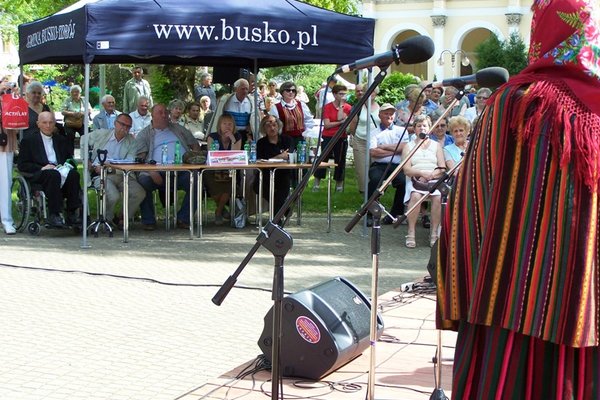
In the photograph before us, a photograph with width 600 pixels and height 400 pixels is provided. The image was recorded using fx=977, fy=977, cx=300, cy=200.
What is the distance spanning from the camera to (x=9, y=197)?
11.1 metres

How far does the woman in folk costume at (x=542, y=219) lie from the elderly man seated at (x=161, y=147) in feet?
27.4

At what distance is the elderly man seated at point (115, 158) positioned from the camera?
441 inches

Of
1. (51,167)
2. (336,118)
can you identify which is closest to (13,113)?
(51,167)

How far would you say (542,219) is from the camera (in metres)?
3.22

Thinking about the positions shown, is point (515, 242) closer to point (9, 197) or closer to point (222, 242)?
point (222, 242)

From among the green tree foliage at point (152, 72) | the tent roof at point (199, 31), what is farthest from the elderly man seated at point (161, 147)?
the green tree foliage at point (152, 72)

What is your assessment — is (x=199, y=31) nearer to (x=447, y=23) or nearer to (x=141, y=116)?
(x=141, y=116)

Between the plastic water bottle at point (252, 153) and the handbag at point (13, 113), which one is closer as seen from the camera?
the handbag at point (13, 113)

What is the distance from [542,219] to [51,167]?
845cm

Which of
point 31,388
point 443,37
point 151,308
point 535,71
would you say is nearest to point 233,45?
point 151,308

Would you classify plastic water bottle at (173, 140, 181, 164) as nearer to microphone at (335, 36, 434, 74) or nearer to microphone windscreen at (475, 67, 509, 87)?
microphone windscreen at (475, 67, 509, 87)

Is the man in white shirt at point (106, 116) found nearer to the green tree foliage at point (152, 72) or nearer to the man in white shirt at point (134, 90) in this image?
the man in white shirt at point (134, 90)

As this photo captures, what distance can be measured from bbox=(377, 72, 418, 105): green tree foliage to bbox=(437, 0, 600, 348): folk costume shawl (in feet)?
73.6

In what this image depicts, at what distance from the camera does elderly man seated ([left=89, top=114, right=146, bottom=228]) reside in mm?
11203
